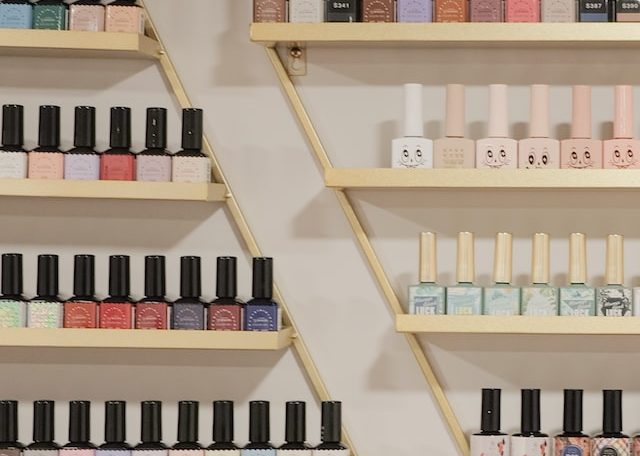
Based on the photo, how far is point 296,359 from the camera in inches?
65.1

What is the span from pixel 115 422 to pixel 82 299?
16cm

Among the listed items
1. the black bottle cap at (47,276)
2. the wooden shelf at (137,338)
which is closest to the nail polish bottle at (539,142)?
the wooden shelf at (137,338)

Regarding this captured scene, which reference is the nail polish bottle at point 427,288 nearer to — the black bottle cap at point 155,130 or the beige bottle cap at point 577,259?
the beige bottle cap at point 577,259

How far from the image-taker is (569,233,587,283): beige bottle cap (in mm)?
1498

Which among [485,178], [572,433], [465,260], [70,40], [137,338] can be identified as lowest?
[572,433]

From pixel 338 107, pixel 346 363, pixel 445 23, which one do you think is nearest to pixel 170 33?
pixel 338 107

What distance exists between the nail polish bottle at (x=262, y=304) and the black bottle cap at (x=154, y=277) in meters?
0.11

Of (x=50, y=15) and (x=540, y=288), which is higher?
(x=50, y=15)

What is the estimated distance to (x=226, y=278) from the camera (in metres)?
1.52

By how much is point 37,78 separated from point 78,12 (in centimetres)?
17

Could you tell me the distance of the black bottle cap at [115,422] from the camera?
1.52 meters

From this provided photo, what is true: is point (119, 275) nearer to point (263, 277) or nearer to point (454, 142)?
point (263, 277)

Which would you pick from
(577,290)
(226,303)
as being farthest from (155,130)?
(577,290)

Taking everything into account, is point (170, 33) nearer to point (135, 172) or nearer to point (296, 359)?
point (135, 172)
